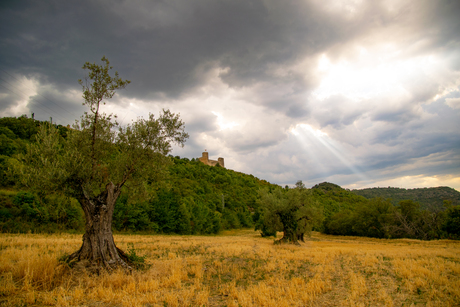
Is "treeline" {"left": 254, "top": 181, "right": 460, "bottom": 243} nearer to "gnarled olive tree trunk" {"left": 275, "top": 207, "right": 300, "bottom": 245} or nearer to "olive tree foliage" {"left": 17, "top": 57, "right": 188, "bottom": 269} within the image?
"gnarled olive tree trunk" {"left": 275, "top": 207, "right": 300, "bottom": 245}

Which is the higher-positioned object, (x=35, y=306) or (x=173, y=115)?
(x=173, y=115)

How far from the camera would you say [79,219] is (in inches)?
1610

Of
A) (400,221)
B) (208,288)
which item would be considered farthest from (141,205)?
(400,221)

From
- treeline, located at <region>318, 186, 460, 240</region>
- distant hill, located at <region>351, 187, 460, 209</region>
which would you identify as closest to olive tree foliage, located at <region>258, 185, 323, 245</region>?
treeline, located at <region>318, 186, 460, 240</region>

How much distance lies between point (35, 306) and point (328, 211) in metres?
101

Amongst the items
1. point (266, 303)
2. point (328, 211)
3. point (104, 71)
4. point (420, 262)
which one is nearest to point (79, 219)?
point (104, 71)

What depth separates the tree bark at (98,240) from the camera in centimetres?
1081

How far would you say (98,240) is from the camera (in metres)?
11.1

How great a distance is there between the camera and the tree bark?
10812mm

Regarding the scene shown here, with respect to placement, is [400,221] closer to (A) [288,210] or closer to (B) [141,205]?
(A) [288,210]

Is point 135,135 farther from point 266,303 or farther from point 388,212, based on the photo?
point 388,212

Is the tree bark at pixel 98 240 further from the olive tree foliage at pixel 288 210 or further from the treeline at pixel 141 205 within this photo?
the olive tree foliage at pixel 288 210

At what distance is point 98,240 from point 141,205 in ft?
151

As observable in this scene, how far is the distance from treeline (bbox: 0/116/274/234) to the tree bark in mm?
2588
